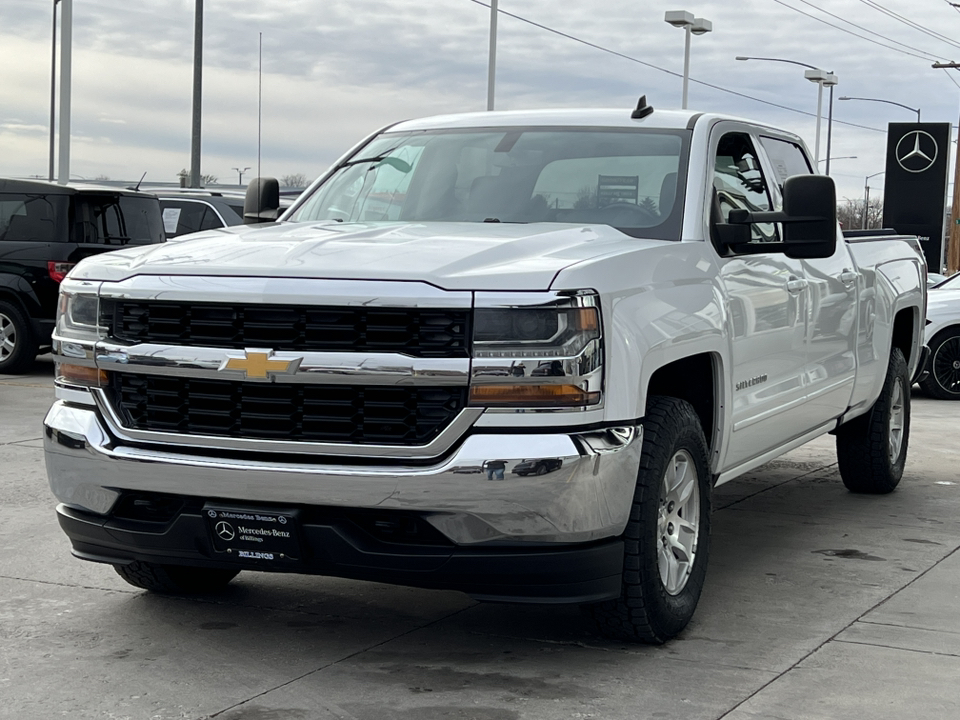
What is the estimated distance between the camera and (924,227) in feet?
107

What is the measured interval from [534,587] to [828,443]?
6.63 meters

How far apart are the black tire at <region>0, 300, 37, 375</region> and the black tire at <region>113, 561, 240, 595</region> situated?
945cm

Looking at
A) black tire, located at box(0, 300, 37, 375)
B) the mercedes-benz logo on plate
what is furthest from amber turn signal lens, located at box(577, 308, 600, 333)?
the mercedes-benz logo on plate

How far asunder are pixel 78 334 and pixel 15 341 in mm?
10248

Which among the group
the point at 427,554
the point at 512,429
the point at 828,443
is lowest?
the point at 828,443

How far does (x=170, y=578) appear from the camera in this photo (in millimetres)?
5145

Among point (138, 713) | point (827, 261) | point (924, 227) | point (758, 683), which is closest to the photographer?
point (138, 713)

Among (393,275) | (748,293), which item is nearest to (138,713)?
(393,275)

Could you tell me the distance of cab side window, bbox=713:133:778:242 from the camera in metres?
5.51

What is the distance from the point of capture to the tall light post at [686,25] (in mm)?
34625

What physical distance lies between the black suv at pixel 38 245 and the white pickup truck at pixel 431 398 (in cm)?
944

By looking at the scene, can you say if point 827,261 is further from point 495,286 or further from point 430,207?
point 495,286

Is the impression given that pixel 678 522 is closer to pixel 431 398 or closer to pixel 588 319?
pixel 588 319

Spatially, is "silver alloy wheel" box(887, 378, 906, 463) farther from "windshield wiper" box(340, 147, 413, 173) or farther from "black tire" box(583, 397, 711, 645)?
"windshield wiper" box(340, 147, 413, 173)
